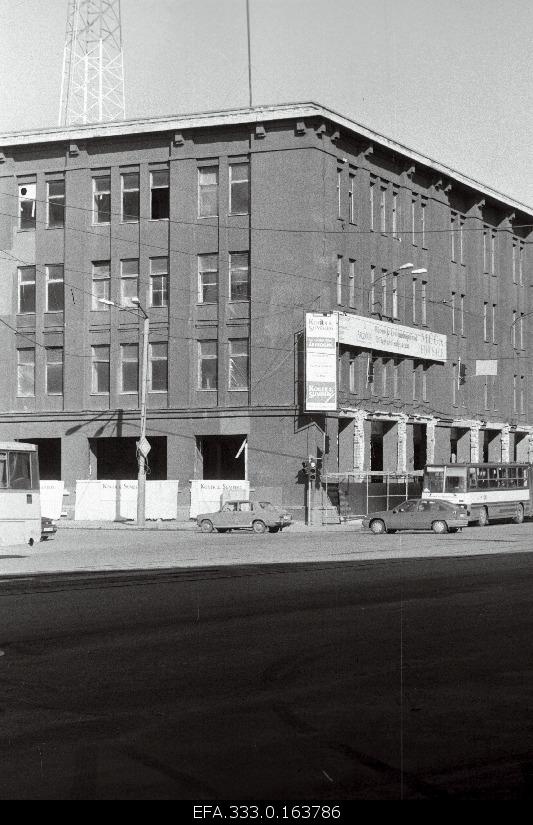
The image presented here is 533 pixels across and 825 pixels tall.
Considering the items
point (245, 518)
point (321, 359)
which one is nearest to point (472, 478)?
point (321, 359)

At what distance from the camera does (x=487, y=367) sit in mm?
57688

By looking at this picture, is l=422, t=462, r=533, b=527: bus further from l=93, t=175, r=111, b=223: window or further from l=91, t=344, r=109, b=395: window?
l=93, t=175, r=111, b=223: window

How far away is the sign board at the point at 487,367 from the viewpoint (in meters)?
57.0

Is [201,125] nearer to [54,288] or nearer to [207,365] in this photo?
[54,288]

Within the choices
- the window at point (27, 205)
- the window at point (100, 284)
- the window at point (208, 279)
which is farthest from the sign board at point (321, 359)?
the window at point (27, 205)

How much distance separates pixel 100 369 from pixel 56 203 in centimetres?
845

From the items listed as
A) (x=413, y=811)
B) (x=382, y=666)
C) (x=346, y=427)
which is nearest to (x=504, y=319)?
(x=346, y=427)

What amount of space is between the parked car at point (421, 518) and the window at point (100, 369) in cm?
1717

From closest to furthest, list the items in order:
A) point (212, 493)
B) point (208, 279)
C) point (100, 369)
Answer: point (212, 493), point (208, 279), point (100, 369)

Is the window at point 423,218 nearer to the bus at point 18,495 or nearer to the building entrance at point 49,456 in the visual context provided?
the building entrance at point 49,456

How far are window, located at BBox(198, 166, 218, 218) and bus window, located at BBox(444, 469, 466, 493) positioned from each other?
16.3m

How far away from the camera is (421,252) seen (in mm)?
61469

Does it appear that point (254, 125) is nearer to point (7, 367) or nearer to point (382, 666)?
point (7, 367)

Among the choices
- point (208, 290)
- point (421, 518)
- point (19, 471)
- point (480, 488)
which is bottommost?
point (421, 518)
